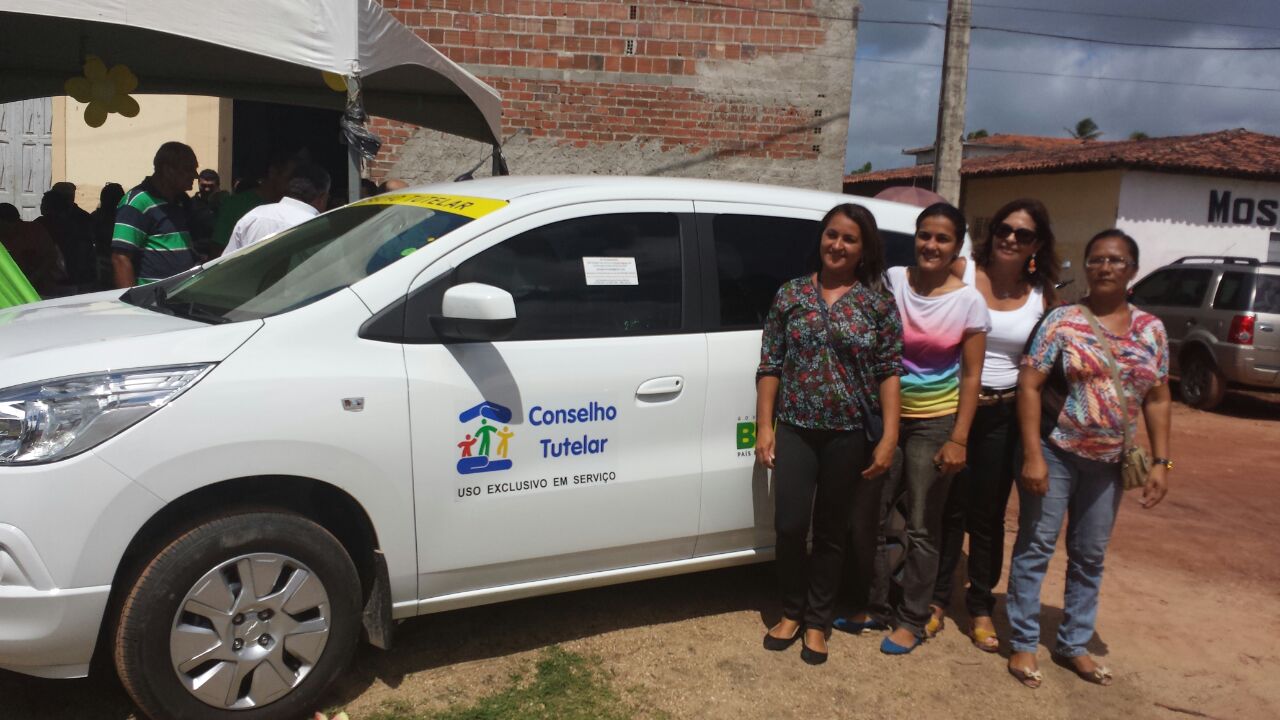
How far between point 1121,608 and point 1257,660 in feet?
2.09

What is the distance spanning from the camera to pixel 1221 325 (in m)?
11.3

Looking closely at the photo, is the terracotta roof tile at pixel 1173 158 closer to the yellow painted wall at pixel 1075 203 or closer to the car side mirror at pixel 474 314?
the yellow painted wall at pixel 1075 203

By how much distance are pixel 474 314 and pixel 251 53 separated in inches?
117

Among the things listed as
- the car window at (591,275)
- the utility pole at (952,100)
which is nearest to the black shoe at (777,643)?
the car window at (591,275)

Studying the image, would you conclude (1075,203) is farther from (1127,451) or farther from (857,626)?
(857,626)

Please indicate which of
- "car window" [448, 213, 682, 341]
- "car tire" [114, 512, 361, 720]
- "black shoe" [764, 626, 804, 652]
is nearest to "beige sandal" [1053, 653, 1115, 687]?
"black shoe" [764, 626, 804, 652]

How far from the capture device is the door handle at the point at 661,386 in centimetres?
371

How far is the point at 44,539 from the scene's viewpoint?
2.73 m

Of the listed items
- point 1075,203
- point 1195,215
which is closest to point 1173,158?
point 1195,215

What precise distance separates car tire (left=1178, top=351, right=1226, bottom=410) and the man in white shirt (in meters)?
10.1

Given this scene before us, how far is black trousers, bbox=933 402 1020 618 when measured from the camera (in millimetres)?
4145

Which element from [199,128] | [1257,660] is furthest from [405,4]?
[1257,660]

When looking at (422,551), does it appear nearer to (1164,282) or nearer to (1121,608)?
(1121,608)

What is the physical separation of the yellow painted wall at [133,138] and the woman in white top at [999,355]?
10.8 meters
